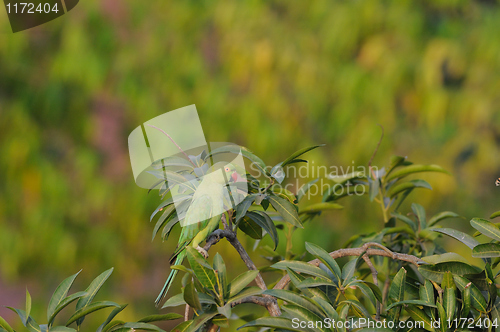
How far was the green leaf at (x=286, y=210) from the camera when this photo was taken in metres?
0.48

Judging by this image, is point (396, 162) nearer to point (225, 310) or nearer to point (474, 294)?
point (474, 294)

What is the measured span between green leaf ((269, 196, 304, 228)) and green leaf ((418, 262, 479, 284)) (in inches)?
5.9

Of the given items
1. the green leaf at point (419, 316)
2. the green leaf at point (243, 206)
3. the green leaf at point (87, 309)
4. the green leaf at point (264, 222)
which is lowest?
the green leaf at point (419, 316)

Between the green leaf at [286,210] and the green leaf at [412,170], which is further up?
the green leaf at [286,210]

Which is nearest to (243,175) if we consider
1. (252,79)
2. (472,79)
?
(252,79)

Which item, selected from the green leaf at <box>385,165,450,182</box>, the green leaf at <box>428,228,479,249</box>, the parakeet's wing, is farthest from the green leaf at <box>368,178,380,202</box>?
the parakeet's wing

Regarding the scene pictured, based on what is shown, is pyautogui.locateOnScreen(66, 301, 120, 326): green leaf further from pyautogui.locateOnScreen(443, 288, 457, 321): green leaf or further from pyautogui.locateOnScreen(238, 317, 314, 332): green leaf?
pyautogui.locateOnScreen(443, 288, 457, 321): green leaf

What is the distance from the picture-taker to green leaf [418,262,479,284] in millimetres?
435

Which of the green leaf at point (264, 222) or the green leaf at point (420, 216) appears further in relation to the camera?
the green leaf at point (420, 216)

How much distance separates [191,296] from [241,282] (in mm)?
64

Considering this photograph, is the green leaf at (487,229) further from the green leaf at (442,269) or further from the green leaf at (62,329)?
the green leaf at (62,329)

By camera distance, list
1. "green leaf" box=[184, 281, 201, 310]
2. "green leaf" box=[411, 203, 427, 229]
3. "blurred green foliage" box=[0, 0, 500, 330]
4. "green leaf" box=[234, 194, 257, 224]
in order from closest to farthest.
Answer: "green leaf" box=[184, 281, 201, 310], "green leaf" box=[234, 194, 257, 224], "green leaf" box=[411, 203, 427, 229], "blurred green foliage" box=[0, 0, 500, 330]

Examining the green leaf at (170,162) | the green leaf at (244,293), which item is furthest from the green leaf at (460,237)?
the green leaf at (170,162)

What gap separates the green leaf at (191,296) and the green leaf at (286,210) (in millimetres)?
154
